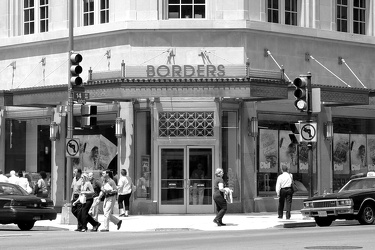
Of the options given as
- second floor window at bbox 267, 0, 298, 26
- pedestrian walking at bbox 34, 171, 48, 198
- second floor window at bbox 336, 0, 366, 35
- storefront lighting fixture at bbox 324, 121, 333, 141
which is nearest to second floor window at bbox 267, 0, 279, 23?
second floor window at bbox 267, 0, 298, 26

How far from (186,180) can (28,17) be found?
1040 cm

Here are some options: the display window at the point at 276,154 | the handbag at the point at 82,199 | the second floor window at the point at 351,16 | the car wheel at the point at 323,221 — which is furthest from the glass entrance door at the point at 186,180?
the second floor window at the point at 351,16

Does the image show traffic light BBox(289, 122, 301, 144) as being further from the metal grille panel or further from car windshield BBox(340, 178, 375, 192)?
the metal grille panel

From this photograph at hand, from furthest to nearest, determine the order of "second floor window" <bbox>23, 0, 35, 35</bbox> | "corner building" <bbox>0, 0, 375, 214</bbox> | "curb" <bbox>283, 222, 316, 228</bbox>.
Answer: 1. "second floor window" <bbox>23, 0, 35, 35</bbox>
2. "corner building" <bbox>0, 0, 375, 214</bbox>
3. "curb" <bbox>283, 222, 316, 228</bbox>

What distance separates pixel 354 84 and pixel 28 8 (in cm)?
1393

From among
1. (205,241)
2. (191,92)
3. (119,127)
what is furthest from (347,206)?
(119,127)

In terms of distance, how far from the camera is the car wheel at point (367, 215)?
91.8 ft

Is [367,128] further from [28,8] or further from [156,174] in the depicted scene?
[28,8]

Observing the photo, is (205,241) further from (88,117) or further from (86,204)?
(88,117)

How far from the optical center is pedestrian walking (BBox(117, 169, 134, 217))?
34969 mm

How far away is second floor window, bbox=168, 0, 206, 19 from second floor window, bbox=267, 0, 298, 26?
8.92ft

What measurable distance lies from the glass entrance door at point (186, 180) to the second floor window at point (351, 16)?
864cm

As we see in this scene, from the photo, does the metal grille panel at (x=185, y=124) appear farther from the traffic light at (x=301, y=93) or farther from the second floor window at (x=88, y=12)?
the traffic light at (x=301, y=93)

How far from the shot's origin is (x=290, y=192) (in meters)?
32.9
